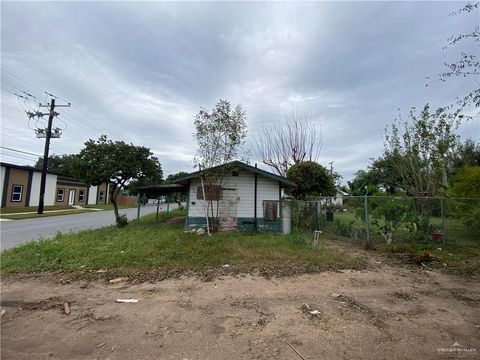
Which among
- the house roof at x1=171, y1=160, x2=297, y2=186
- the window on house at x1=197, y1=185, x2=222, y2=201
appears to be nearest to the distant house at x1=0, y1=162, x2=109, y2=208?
the house roof at x1=171, y1=160, x2=297, y2=186

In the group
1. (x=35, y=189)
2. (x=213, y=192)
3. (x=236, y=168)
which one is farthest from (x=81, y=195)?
(x=236, y=168)

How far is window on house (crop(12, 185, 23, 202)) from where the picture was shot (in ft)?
83.4

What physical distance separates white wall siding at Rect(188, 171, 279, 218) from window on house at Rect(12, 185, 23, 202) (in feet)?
74.0

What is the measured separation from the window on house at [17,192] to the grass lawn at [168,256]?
854 inches

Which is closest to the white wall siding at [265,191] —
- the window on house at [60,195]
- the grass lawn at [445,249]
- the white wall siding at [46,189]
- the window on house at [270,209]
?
the window on house at [270,209]

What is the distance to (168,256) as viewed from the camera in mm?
7355

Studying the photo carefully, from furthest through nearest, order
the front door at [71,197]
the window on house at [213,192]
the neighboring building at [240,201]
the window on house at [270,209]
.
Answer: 1. the front door at [71,197]
2. the window on house at [270,209]
3. the neighboring building at [240,201]
4. the window on house at [213,192]

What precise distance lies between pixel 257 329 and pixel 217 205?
911 centimetres

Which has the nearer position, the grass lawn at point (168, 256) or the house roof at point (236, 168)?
the grass lawn at point (168, 256)

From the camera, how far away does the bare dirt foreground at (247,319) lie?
314 cm

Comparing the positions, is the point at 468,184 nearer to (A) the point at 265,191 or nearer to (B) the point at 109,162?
(A) the point at 265,191

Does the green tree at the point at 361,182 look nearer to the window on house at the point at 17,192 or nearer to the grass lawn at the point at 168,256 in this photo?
the grass lawn at the point at 168,256

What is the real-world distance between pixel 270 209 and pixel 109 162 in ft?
26.7

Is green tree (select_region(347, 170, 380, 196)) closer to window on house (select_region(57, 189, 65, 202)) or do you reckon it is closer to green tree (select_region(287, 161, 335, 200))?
green tree (select_region(287, 161, 335, 200))
